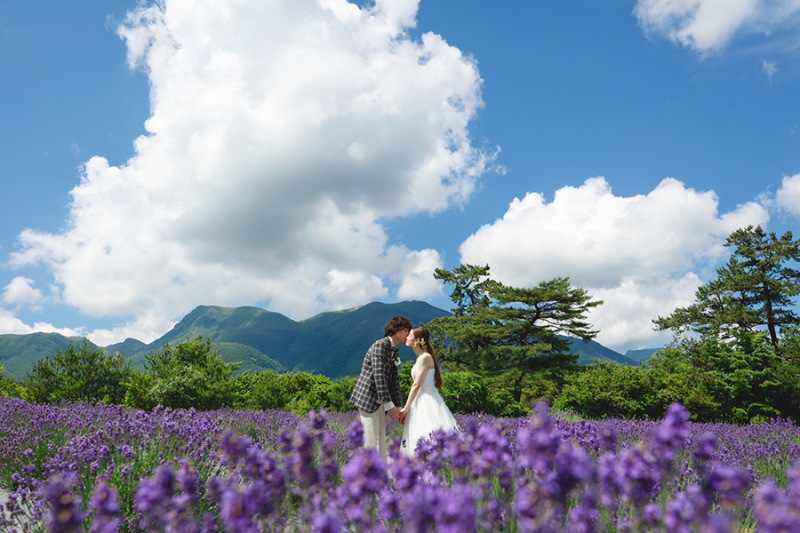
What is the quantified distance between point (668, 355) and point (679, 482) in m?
20.7

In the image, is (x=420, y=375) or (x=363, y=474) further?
(x=420, y=375)

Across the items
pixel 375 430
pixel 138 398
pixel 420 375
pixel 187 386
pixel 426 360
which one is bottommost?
pixel 138 398

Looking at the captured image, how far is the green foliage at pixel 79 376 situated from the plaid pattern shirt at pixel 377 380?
Result: 10441 mm

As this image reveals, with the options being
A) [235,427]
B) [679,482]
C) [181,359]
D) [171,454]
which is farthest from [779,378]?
[181,359]

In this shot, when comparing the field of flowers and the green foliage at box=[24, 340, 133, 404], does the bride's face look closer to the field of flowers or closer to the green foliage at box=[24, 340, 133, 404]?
the field of flowers

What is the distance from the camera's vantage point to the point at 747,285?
23.6m

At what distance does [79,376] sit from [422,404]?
12.0m

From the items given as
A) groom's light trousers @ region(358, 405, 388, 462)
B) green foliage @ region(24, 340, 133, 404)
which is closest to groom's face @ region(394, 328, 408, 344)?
groom's light trousers @ region(358, 405, 388, 462)

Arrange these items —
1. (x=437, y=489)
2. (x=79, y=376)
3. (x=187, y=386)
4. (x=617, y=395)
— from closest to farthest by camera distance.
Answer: (x=437, y=489)
(x=187, y=386)
(x=79, y=376)
(x=617, y=395)

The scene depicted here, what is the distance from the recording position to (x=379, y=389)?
4.52 m

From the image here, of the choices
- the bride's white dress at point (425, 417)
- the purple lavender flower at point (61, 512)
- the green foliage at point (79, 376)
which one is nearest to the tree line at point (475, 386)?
the green foliage at point (79, 376)

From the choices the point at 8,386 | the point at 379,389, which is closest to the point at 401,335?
the point at 379,389

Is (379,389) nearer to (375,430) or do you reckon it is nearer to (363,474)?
(375,430)

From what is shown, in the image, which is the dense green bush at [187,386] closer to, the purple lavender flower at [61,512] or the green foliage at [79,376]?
the green foliage at [79,376]
